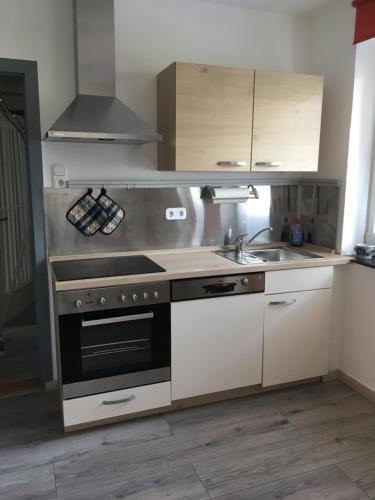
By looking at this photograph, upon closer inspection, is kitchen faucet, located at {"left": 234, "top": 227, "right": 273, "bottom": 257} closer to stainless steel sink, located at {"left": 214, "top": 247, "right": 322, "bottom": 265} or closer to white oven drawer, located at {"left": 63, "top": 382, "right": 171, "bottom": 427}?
stainless steel sink, located at {"left": 214, "top": 247, "right": 322, "bottom": 265}

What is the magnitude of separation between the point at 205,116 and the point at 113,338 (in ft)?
4.52

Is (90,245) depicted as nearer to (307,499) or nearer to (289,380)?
(289,380)

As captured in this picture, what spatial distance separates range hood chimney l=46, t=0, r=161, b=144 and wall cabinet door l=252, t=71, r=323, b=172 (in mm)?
730

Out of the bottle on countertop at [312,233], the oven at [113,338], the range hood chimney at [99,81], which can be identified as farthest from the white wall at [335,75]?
the oven at [113,338]

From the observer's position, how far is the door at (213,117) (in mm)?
2455

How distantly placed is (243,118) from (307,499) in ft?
6.70

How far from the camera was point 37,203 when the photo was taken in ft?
8.34

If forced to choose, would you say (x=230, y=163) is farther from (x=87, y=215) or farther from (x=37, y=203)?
(x=37, y=203)

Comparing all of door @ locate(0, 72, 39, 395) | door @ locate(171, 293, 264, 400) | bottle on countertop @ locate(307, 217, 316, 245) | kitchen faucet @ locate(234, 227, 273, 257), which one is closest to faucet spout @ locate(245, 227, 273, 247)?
kitchen faucet @ locate(234, 227, 273, 257)

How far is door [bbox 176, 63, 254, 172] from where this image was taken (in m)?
2.46

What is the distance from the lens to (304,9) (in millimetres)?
2900

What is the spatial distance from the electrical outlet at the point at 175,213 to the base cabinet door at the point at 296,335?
811 millimetres

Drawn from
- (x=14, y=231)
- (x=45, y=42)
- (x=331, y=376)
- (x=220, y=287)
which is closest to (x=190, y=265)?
(x=220, y=287)

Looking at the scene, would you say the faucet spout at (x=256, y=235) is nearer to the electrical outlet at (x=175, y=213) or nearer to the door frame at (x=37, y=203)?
the electrical outlet at (x=175, y=213)
